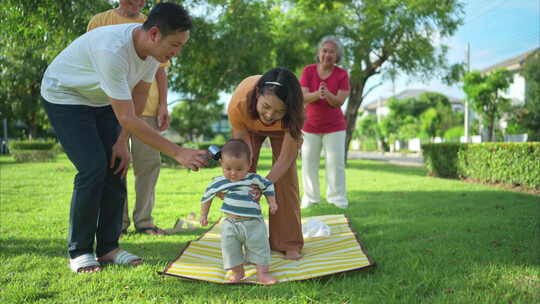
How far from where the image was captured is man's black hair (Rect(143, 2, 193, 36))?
7.19ft

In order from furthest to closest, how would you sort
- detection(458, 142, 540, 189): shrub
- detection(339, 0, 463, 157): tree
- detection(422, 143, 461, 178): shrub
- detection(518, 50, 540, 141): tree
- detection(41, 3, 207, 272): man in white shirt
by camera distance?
detection(518, 50, 540, 141): tree → detection(339, 0, 463, 157): tree → detection(422, 143, 461, 178): shrub → detection(458, 142, 540, 189): shrub → detection(41, 3, 207, 272): man in white shirt

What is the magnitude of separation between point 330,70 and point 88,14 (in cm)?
470

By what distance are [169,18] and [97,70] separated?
51cm

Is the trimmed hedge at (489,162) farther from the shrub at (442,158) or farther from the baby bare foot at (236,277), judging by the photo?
the baby bare foot at (236,277)

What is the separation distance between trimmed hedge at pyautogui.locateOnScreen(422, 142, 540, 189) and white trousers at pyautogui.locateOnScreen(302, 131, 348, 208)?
14.0 ft

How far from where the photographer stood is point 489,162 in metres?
8.97

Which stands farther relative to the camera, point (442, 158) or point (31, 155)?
point (31, 155)

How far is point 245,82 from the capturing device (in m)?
3.01

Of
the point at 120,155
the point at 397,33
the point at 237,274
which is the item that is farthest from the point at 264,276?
the point at 397,33

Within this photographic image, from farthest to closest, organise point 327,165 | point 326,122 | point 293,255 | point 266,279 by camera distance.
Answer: point 327,165 < point 326,122 < point 293,255 < point 266,279

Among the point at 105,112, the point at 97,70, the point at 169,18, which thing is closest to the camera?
the point at 169,18

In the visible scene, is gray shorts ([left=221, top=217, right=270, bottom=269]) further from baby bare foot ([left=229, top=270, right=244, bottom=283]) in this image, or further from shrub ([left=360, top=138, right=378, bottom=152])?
shrub ([left=360, top=138, right=378, bottom=152])

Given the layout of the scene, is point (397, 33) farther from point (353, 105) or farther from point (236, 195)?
point (236, 195)

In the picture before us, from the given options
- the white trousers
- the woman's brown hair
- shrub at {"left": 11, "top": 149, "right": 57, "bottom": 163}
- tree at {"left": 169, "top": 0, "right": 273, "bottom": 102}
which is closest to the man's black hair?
the woman's brown hair
